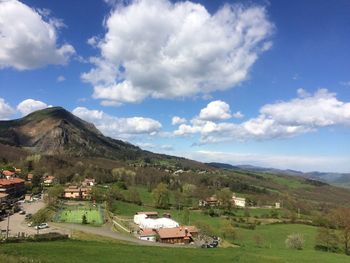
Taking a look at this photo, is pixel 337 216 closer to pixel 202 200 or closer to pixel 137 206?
pixel 137 206

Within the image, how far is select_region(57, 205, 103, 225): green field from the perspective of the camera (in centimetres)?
10319

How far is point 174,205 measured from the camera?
16150 centimetres

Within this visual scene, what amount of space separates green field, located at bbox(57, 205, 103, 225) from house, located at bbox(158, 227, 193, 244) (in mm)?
18115

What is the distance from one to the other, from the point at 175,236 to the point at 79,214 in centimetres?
3679

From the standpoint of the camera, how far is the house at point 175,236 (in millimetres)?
92963

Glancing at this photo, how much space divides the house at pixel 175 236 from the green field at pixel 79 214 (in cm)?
1811

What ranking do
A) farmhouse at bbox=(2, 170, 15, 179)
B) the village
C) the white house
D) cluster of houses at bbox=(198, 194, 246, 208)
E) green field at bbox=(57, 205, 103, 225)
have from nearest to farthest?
the village
green field at bbox=(57, 205, 103, 225)
the white house
cluster of houses at bbox=(198, 194, 246, 208)
farmhouse at bbox=(2, 170, 15, 179)

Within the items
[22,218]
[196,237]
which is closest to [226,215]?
[196,237]

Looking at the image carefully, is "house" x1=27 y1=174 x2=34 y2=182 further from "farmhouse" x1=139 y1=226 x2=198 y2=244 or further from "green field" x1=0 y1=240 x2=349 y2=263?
"green field" x1=0 y1=240 x2=349 y2=263

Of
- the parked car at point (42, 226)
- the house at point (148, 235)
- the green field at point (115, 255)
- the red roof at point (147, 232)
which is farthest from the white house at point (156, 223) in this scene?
the green field at point (115, 255)

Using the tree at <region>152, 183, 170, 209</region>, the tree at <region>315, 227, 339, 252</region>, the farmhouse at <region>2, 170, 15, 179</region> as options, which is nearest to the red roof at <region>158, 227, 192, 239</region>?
the tree at <region>315, 227, 339, 252</region>

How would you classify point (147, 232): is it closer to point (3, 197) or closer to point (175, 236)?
point (175, 236)

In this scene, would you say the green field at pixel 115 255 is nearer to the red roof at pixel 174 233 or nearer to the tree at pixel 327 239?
the tree at pixel 327 239

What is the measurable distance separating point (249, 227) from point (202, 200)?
58321 mm
